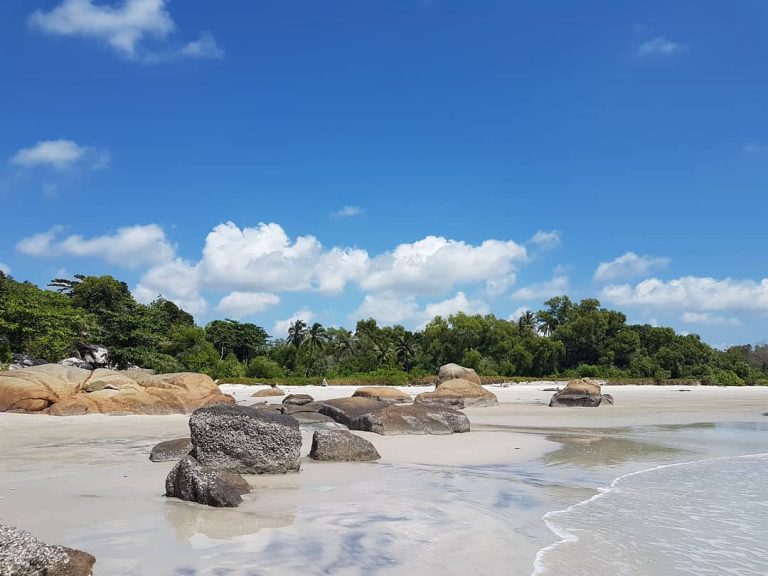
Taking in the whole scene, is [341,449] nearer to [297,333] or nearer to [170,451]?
[170,451]

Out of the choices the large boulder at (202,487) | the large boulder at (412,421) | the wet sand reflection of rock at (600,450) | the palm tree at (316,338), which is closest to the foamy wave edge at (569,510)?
the wet sand reflection of rock at (600,450)

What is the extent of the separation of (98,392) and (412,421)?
1118 centimetres

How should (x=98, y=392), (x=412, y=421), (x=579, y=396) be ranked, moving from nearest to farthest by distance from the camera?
(x=412, y=421) < (x=98, y=392) < (x=579, y=396)

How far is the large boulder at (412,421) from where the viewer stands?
1538 centimetres

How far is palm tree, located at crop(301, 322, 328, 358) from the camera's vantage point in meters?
78.3

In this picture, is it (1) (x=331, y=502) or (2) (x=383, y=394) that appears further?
(2) (x=383, y=394)

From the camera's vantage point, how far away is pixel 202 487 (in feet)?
22.4

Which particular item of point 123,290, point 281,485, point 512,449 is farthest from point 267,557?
point 123,290

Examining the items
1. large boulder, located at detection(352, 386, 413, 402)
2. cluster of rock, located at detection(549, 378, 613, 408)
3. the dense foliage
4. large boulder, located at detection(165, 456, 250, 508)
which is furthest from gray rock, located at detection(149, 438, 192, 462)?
the dense foliage

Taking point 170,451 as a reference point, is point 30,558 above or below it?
above

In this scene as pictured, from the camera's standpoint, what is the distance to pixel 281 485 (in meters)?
8.30

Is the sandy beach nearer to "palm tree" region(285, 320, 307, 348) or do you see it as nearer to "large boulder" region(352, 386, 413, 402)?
"large boulder" region(352, 386, 413, 402)

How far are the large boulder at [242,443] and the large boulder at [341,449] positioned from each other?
1407 mm

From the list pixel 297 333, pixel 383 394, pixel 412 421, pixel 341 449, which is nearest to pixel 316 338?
pixel 297 333
